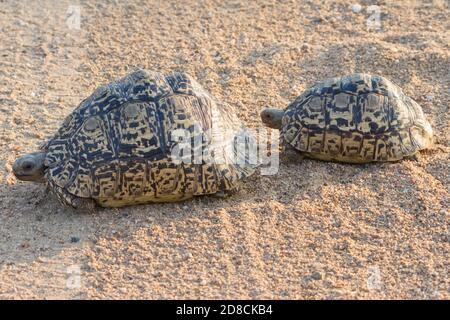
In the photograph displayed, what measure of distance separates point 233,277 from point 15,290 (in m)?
1.55

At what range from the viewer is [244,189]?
7215 mm

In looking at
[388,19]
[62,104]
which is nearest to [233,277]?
[62,104]

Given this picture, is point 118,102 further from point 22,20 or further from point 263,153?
point 22,20

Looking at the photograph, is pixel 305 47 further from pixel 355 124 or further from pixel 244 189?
pixel 244 189

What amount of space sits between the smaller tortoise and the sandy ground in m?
0.15

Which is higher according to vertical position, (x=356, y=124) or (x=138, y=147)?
(x=138, y=147)

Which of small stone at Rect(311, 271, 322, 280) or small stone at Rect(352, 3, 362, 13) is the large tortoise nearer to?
small stone at Rect(311, 271, 322, 280)

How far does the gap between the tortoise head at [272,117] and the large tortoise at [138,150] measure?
945 millimetres

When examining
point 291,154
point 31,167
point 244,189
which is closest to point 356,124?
point 291,154

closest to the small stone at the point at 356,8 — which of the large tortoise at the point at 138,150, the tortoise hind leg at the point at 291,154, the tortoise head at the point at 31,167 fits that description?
the tortoise hind leg at the point at 291,154

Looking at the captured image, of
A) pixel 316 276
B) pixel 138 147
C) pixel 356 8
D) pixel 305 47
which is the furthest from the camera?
pixel 356 8

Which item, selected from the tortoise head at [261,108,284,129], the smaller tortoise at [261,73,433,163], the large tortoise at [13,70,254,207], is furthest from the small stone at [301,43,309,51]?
the large tortoise at [13,70,254,207]

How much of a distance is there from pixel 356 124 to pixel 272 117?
0.87m

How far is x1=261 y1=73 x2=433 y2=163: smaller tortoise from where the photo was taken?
7.35 meters
